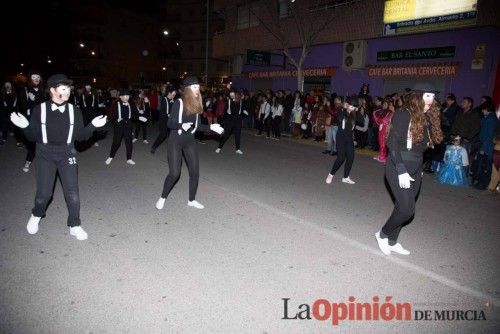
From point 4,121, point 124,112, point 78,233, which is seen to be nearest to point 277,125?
point 124,112

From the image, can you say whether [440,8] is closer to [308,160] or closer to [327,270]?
[308,160]

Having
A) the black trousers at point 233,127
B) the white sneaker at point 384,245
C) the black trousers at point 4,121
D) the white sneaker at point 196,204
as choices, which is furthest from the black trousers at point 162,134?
the white sneaker at point 384,245

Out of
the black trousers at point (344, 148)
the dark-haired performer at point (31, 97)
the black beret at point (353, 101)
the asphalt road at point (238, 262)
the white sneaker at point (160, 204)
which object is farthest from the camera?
the dark-haired performer at point (31, 97)

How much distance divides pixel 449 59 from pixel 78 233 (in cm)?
1628

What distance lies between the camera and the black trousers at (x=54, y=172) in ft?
14.3

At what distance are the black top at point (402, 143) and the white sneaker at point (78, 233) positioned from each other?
4.01m

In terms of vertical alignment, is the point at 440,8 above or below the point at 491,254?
above

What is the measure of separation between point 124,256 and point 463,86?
15.6 meters

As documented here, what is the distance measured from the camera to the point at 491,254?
4.74 m

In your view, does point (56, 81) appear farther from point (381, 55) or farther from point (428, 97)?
point (381, 55)

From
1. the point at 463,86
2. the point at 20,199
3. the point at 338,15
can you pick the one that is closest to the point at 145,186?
the point at 20,199

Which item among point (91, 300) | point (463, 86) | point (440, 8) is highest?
point (440, 8)

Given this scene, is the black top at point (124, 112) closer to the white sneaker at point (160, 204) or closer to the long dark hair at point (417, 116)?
the white sneaker at point (160, 204)

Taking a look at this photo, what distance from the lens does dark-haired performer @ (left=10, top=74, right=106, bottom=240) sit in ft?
13.9
